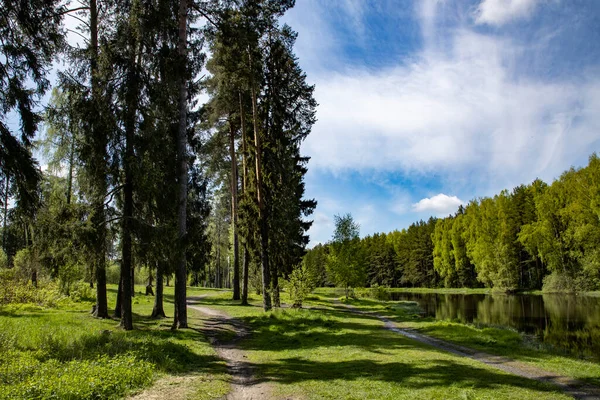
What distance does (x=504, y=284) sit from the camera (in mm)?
55062

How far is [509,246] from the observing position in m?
57.0

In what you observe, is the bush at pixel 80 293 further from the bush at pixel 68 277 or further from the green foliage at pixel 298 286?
the green foliage at pixel 298 286

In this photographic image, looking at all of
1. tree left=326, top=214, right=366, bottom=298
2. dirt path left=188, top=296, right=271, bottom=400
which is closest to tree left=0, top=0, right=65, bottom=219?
dirt path left=188, top=296, right=271, bottom=400

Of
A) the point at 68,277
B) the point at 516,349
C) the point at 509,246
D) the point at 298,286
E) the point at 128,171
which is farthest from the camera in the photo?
the point at 509,246

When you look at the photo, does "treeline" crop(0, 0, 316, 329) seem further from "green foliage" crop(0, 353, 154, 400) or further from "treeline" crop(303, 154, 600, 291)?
"treeline" crop(303, 154, 600, 291)

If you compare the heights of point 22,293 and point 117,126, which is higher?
point 117,126

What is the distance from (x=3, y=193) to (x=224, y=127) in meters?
19.9

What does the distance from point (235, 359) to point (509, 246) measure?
56904 mm

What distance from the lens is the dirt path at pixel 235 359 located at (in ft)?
25.4

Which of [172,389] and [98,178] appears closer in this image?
[172,389]

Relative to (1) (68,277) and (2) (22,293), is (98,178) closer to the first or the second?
(2) (22,293)

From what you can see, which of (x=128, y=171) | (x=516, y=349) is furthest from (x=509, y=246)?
(x=128, y=171)

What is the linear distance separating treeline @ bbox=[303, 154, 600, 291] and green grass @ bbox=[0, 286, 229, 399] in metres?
21.9

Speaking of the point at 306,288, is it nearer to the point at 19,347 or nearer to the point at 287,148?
the point at 287,148
